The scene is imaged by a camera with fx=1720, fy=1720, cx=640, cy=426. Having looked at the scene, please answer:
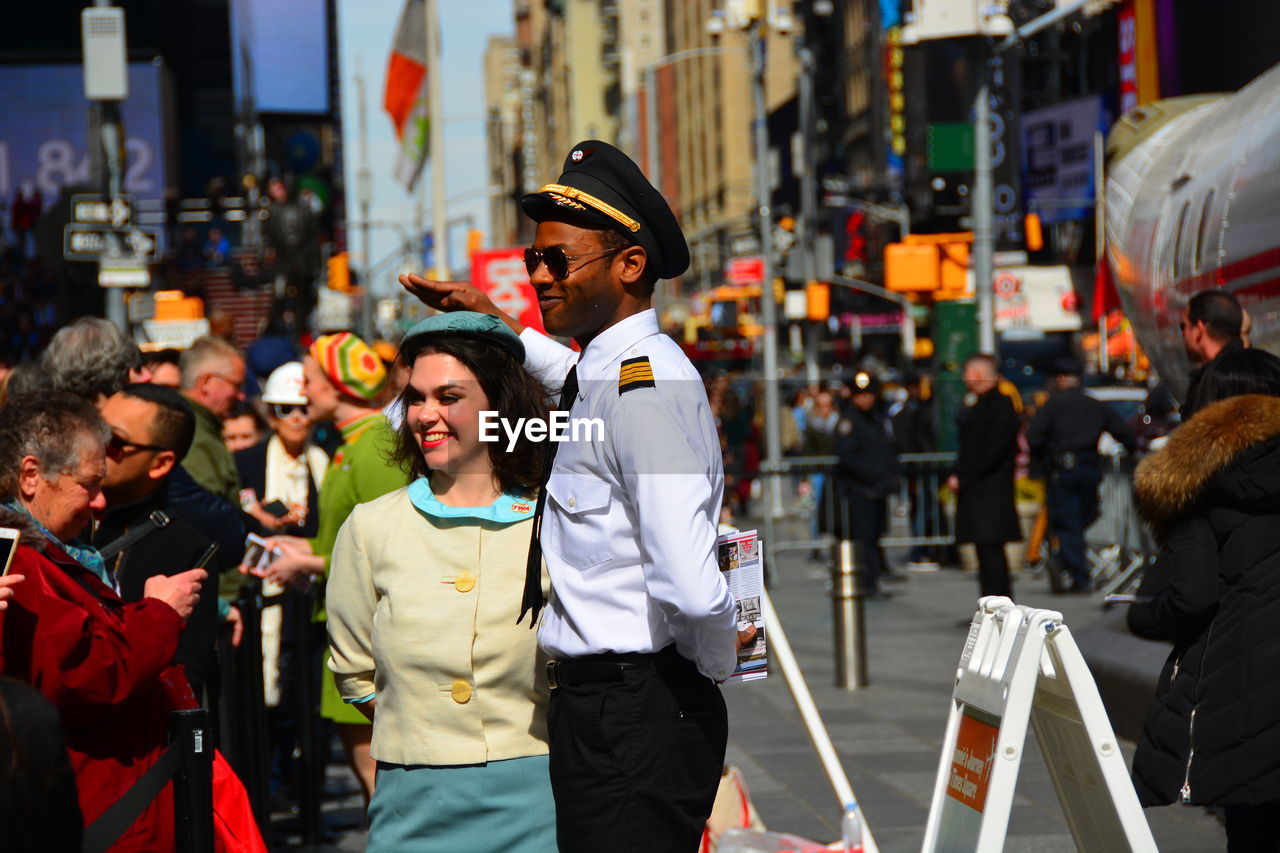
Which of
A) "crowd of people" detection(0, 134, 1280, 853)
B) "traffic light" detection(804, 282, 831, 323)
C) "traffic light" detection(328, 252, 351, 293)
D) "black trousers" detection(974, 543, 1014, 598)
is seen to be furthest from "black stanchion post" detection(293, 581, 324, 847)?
"traffic light" detection(328, 252, 351, 293)

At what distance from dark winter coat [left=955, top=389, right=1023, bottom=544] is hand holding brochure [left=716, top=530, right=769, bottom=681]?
1032 cm

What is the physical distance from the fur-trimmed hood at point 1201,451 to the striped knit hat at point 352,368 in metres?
3.12

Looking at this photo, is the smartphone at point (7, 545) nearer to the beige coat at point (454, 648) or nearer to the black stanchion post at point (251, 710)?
the beige coat at point (454, 648)

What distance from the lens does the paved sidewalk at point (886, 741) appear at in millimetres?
7223

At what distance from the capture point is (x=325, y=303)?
94.2ft

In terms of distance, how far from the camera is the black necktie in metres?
3.76

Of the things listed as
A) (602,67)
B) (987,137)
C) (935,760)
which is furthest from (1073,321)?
(602,67)

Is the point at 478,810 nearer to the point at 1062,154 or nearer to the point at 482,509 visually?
the point at 482,509

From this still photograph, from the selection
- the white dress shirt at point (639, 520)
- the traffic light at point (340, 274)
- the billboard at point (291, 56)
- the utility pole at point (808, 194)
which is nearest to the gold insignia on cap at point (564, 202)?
the white dress shirt at point (639, 520)

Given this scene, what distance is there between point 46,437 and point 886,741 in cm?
621

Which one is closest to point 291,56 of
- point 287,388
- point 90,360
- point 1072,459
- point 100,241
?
point 100,241

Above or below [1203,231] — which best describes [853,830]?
below

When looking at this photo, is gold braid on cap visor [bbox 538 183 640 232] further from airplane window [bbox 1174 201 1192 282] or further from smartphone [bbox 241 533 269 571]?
airplane window [bbox 1174 201 1192 282]

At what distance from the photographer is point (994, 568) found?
13664 mm
